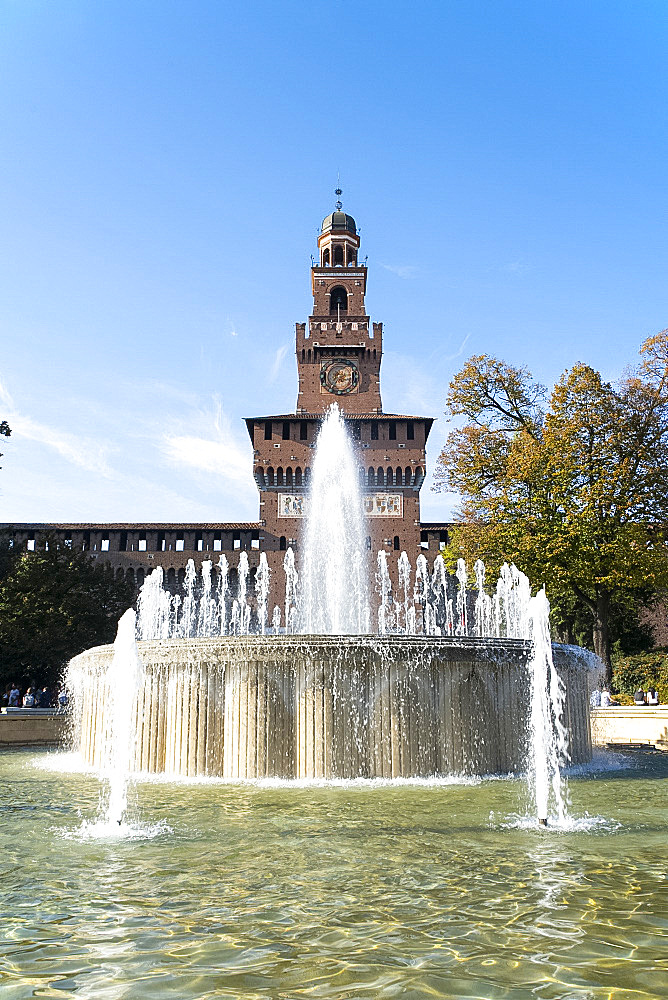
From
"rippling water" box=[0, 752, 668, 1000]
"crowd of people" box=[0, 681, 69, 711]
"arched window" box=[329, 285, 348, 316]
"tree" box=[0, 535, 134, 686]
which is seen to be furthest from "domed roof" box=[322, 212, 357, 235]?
"rippling water" box=[0, 752, 668, 1000]

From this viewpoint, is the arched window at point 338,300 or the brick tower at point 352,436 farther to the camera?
the arched window at point 338,300

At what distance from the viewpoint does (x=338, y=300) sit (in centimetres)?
5241

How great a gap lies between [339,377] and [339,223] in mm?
12053

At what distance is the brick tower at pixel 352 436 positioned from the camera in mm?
44250

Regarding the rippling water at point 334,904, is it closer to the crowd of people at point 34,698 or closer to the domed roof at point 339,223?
the crowd of people at point 34,698

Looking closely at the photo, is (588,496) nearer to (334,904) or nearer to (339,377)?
(334,904)

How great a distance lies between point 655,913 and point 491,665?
6.11 metres

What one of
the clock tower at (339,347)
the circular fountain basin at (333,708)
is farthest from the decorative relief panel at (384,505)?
the circular fountain basin at (333,708)

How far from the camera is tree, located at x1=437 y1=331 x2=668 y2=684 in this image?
70.0 feet

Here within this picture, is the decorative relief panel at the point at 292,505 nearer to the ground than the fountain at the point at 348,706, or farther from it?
farther from it

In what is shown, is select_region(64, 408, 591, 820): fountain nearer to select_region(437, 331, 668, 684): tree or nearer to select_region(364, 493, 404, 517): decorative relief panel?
select_region(437, 331, 668, 684): tree

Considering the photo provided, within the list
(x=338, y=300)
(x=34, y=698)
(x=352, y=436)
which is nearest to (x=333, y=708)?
(x=34, y=698)

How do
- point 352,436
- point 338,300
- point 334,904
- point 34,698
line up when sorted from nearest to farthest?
point 334,904 < point 34,698 < point 352,436 < point 338,300

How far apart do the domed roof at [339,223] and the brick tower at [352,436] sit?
6.03 meters
